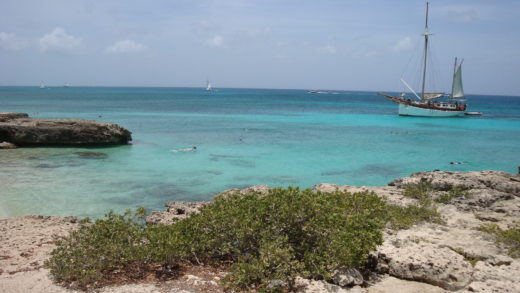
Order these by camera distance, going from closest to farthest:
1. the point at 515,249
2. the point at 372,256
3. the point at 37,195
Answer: the point at 372,256 < the point at 515,249 < the point at 37,195

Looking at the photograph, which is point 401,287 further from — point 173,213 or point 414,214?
point 173,213

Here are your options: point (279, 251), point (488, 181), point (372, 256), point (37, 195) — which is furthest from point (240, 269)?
point (37, 195)

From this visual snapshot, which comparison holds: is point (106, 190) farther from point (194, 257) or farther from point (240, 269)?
point (240, 269)

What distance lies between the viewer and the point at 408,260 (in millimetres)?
6094

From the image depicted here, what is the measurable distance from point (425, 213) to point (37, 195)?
11.6 metres

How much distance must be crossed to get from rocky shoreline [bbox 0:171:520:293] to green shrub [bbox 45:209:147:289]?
0.86 feet

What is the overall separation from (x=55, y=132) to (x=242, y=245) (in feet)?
63.5

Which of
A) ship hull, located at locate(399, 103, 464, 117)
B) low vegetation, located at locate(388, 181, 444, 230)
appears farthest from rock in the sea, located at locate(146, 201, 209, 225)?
Answer: ship hull, located at locate(399, 103, 464, 117)

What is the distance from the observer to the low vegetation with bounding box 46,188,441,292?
5.67 meters

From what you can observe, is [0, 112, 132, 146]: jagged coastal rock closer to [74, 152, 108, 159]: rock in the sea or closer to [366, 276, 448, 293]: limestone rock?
[74, 152, 108, 159]: rock in the sea

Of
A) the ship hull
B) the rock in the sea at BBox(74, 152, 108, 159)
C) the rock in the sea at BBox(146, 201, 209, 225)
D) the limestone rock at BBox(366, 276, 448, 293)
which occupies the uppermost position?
the ship hull

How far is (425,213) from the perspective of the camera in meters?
8.78

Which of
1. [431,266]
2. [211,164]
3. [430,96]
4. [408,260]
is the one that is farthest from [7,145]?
[430,96]

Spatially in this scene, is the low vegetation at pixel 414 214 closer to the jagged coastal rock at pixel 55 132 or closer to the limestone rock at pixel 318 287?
the limestone rock at pixel 318 287
